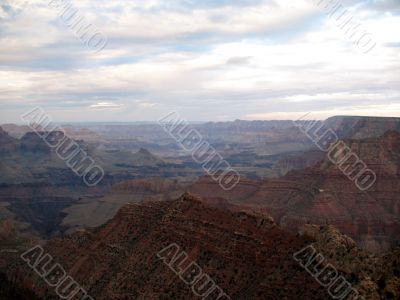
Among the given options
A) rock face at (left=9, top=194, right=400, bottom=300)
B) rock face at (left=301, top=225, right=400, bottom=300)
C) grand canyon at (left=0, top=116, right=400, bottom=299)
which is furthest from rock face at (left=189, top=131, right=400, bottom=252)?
rock face at (left=301, top=225, right=400, bottom=300)

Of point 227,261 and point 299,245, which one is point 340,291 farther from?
point 227,261

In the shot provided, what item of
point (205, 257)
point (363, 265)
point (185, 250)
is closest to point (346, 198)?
point (185, 250)

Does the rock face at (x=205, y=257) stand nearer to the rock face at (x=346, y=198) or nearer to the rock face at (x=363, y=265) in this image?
the rock face at (x=363, y=265)

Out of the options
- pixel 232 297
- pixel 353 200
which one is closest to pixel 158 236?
pixel 232 297

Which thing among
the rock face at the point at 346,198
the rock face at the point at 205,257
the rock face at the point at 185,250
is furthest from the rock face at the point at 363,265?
the rock face at the point at 346,198

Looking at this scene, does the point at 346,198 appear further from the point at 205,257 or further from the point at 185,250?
the point at 205,257

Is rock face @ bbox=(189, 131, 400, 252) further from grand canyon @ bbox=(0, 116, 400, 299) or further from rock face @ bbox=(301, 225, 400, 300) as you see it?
rock face @ bbox=(301, 225, 400, 300)
